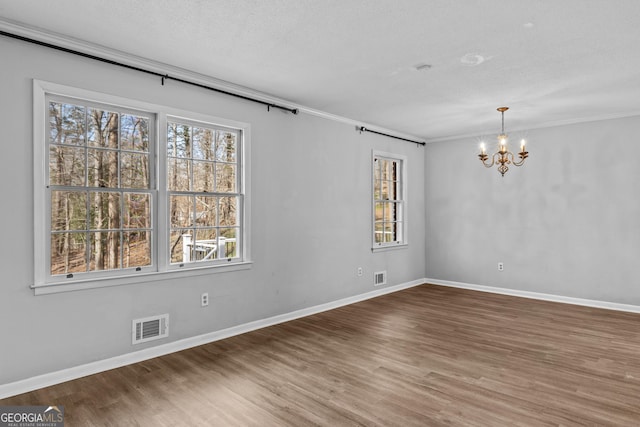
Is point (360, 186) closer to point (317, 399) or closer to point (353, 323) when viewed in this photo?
point (353, 323)

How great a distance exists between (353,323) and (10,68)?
13.7ft

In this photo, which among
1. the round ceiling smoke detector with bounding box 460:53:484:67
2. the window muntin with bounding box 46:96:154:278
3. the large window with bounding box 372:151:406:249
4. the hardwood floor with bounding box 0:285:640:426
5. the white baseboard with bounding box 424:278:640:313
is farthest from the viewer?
the large window with bounding box 372:151:406:249

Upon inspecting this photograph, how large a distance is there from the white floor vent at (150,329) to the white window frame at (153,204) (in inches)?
14.9

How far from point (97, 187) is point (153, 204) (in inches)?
19.8

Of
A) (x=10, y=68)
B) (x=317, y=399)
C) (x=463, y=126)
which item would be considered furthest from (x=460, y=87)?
(x=10, y=68)

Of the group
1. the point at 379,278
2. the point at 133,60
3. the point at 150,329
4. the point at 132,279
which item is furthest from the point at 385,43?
the point at 379,278

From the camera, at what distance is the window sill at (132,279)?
3.02m

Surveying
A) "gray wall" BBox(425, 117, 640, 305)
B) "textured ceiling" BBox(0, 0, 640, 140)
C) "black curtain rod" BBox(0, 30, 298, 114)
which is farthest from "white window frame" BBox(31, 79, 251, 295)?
"gray wall" BBox(425, 117, 640, 305)

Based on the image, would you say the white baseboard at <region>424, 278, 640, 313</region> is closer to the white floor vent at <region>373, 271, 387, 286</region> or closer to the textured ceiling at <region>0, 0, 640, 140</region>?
the white floor vent at <region>373, 271, 387, 286</region>

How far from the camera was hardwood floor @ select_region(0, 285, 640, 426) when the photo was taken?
8.46ft

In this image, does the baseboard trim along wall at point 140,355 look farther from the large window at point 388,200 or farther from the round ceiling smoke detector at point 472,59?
the round ceiling smoke detector at point 472,59

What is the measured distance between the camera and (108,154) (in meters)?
3.42

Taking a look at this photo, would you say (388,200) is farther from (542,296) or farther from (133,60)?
(133,60)

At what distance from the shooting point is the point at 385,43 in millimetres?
3154
